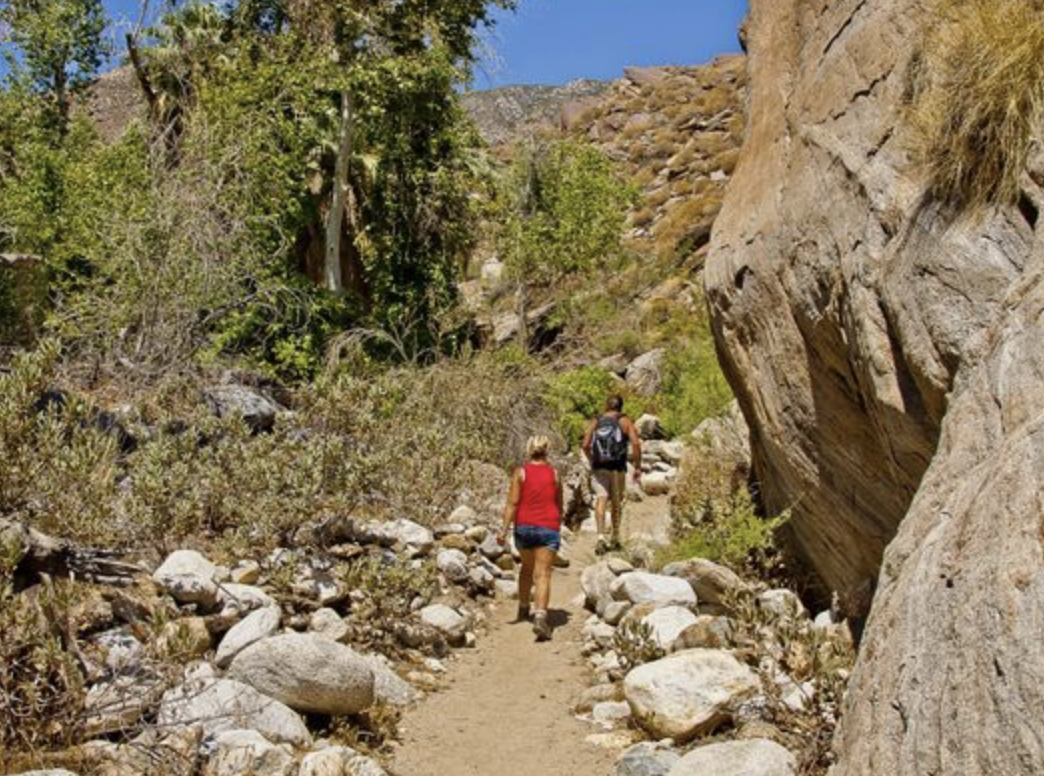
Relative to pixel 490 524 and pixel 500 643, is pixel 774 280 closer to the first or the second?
pixel 500 643

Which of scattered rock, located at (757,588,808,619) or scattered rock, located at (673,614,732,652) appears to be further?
scattered rock, located at (673,614,732,652)

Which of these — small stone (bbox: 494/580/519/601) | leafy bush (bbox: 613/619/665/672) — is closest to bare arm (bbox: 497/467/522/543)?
small stone (bbox: 494/580/519/601)

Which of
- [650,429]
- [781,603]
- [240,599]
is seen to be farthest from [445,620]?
[650,429]

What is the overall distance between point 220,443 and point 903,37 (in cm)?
634

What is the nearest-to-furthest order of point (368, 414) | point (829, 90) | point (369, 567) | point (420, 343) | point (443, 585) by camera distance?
point (829, 90)
point (369, 567)
point (443, 585)
point (368, 414)
point (420, 343)

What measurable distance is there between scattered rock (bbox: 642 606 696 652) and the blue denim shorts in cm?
134

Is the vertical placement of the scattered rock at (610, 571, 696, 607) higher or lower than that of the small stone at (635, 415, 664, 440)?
lower

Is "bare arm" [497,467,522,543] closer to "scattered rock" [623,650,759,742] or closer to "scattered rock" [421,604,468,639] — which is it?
"scattered rock" [421,604,468,639]

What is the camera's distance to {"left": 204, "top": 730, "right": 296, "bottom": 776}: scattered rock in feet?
16.1

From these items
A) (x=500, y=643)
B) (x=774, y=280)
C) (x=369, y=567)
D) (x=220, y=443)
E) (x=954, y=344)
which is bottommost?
(x=500, y=643)

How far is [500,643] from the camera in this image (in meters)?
8.28

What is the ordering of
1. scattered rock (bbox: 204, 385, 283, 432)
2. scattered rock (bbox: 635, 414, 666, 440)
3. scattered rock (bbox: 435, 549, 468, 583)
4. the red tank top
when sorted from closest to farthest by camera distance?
the red tank top, scattered rock (bbox: 435, 549, 468, 583), scattered rock (bbox: 204, 385, 283, 432), scattered rock (bbox: 635, 414, 666, 440)

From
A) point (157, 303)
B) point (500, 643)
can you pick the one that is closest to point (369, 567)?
point (500, 643)

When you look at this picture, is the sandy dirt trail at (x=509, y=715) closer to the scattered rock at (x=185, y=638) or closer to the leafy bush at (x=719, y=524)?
the leafy bush at (x=719, y=524)
